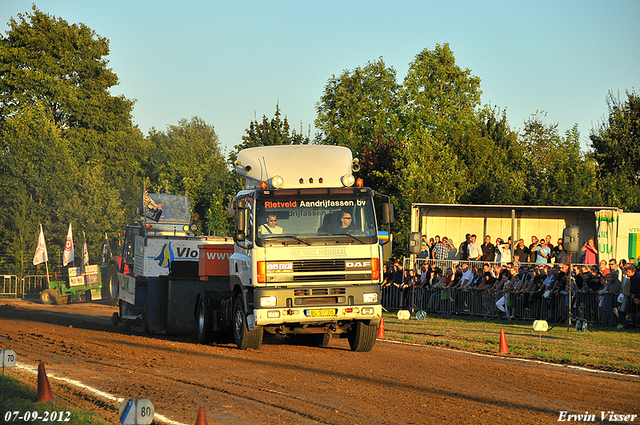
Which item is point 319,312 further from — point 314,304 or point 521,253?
point 521,253

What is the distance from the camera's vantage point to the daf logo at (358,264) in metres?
12.6

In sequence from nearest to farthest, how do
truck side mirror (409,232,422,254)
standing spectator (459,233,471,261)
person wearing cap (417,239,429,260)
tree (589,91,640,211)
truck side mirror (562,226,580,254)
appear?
truck side mirror (562,226,580,254)
truck side mirror (409,232,422,254)
standing spectator (459,233,471,261)
person wearing cap (417,239,429,260)
tree (589,91,640,211)

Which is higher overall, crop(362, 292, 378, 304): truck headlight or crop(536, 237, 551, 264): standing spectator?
crop(536, 237, 551, 264): standing spectator

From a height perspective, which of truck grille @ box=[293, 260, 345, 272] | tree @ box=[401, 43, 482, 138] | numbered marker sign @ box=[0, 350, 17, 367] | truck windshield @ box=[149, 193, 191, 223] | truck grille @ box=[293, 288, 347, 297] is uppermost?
tree @ box=[401, 43, 482, 138]

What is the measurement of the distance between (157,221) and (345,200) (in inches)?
705

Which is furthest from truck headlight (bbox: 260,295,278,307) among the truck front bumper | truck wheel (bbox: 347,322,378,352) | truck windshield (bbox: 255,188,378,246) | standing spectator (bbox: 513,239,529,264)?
standing spectator (bbox: 513,239,529,264)

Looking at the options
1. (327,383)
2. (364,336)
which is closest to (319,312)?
(364,336)

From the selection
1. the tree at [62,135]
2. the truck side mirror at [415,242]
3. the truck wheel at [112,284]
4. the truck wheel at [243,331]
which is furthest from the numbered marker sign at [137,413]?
the tree at [62,135]

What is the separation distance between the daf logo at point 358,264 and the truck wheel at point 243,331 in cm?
200

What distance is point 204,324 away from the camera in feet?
49.3

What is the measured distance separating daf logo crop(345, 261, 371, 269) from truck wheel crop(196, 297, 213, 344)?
3791 mm

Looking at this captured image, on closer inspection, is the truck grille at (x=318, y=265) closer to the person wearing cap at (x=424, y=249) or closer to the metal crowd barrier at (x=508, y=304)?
the metal crowd barrier at (x=508, y=304)

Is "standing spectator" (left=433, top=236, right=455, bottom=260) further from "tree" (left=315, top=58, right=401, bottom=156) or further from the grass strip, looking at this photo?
"tree" (left=315, top=58, right=401, bottom=156)

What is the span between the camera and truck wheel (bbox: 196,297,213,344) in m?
15.0
